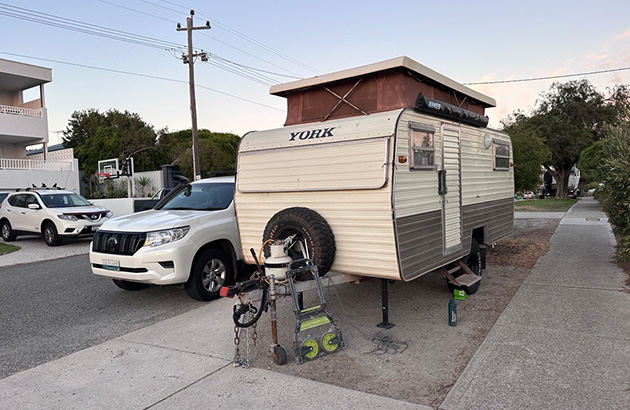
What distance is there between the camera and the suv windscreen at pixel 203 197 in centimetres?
738

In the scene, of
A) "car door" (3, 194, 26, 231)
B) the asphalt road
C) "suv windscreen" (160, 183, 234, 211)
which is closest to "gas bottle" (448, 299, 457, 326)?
the asphalt road

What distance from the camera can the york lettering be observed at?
519 cm

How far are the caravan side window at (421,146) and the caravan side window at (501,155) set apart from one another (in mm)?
2797

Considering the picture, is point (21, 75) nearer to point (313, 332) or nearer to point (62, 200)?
point (62, 200)

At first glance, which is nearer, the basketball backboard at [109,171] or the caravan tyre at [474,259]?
the caravan tyre at [474,259]

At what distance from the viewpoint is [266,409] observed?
137 inches

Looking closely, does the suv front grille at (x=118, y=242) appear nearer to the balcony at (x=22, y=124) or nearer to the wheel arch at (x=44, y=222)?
the wheel arch at (x=44, y=222)

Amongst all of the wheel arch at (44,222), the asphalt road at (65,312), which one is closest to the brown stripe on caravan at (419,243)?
the asphalt road at (65,312)

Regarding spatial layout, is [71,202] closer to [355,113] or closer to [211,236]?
[211,236]

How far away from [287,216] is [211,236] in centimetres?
190

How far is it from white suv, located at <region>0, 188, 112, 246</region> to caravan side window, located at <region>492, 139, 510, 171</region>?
34.2ft

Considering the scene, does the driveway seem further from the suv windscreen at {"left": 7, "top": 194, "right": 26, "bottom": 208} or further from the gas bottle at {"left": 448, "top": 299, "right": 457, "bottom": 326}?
the gas bottle at {"left": 448, "top": 299, "right": 457, "bottom": 326}

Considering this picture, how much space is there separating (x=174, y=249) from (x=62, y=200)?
9.59m

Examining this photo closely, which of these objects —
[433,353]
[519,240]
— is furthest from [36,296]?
[519,240]
